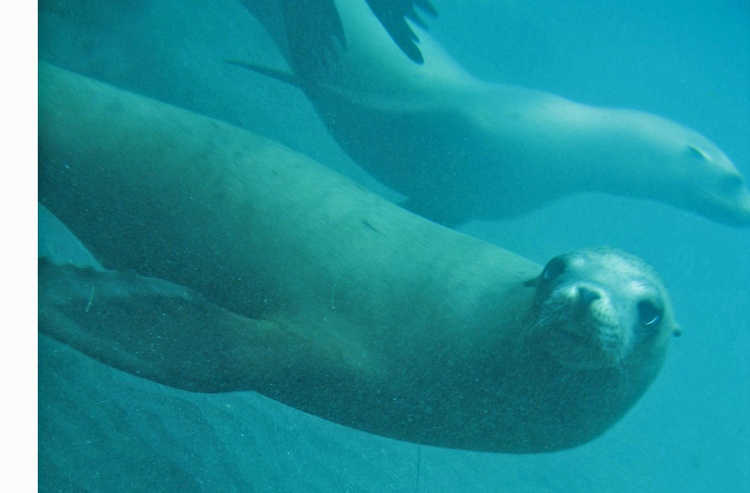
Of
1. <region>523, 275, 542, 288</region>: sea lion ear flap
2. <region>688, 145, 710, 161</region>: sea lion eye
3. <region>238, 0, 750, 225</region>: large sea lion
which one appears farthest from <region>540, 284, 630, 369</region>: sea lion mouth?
<region>688, 145, 710, 161</region>: sea lion eye

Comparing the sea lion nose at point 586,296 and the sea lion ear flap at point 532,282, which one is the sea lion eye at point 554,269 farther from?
the sea lion nose at point 586,296

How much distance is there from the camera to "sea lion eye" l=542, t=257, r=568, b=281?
6.09 feet

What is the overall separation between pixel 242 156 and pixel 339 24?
2163 millimetres

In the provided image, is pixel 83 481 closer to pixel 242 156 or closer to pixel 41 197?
pixel 41 197

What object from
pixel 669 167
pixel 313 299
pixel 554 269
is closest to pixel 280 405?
pixel 313 299

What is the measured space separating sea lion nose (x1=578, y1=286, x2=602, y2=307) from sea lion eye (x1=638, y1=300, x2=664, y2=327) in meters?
0.31

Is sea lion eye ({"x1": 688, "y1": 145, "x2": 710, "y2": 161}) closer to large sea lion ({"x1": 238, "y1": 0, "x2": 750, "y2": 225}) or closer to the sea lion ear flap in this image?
large sea lion ({"x1": 238, "y1": 0, "x2": 750, "y2": 225})

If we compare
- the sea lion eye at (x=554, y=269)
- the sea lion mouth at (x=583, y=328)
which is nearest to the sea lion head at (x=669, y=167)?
the sea lion eye at (x=554, y=269)

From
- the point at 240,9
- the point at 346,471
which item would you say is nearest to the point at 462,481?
the point at 346,471

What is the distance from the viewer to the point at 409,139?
464 centimetres

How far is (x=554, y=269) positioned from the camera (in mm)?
1879

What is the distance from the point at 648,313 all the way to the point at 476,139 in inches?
129

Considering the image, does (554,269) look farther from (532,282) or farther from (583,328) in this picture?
(583,328)

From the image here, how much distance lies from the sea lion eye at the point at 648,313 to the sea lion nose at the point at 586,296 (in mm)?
313
